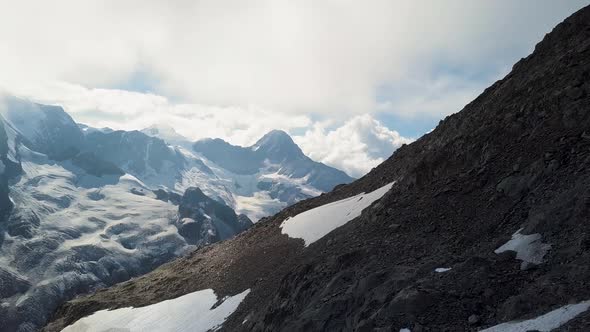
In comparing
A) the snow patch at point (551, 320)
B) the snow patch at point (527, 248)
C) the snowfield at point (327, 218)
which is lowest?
the snow patch at point (551, 320)

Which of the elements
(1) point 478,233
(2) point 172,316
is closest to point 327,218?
(2) point 172,316

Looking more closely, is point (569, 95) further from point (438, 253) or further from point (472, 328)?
point (472, 328)

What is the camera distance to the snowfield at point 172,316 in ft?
135

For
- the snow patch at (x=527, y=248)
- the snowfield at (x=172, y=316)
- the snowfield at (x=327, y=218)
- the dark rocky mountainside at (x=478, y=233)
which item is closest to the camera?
the dark rocky mountainside at (x=478, y=233)

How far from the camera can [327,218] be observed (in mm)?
47438

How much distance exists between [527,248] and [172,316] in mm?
37465

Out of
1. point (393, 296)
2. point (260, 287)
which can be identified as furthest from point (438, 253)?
point (260, 287)

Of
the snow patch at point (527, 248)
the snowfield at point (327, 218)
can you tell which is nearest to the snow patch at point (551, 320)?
the snow patch at point (527, 248)

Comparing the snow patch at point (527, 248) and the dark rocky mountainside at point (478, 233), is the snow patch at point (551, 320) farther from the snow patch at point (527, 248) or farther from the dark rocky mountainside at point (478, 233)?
the snow patch at point (527, 248)

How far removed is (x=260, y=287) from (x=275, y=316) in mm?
10461

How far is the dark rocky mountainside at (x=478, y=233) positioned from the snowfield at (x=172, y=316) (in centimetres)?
272

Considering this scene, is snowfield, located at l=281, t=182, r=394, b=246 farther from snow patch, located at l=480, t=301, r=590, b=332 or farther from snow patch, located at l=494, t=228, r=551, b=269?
snow patch, located at l=480, t=301, r=590, b=332

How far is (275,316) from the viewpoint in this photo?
2916 centimetres

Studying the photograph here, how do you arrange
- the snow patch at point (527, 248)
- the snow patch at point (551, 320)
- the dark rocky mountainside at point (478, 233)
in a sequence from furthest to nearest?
the snow patch at point (527, 248)
the dark rocky mountainside at point (478, 233)
the snow patch at point (551, 320)
